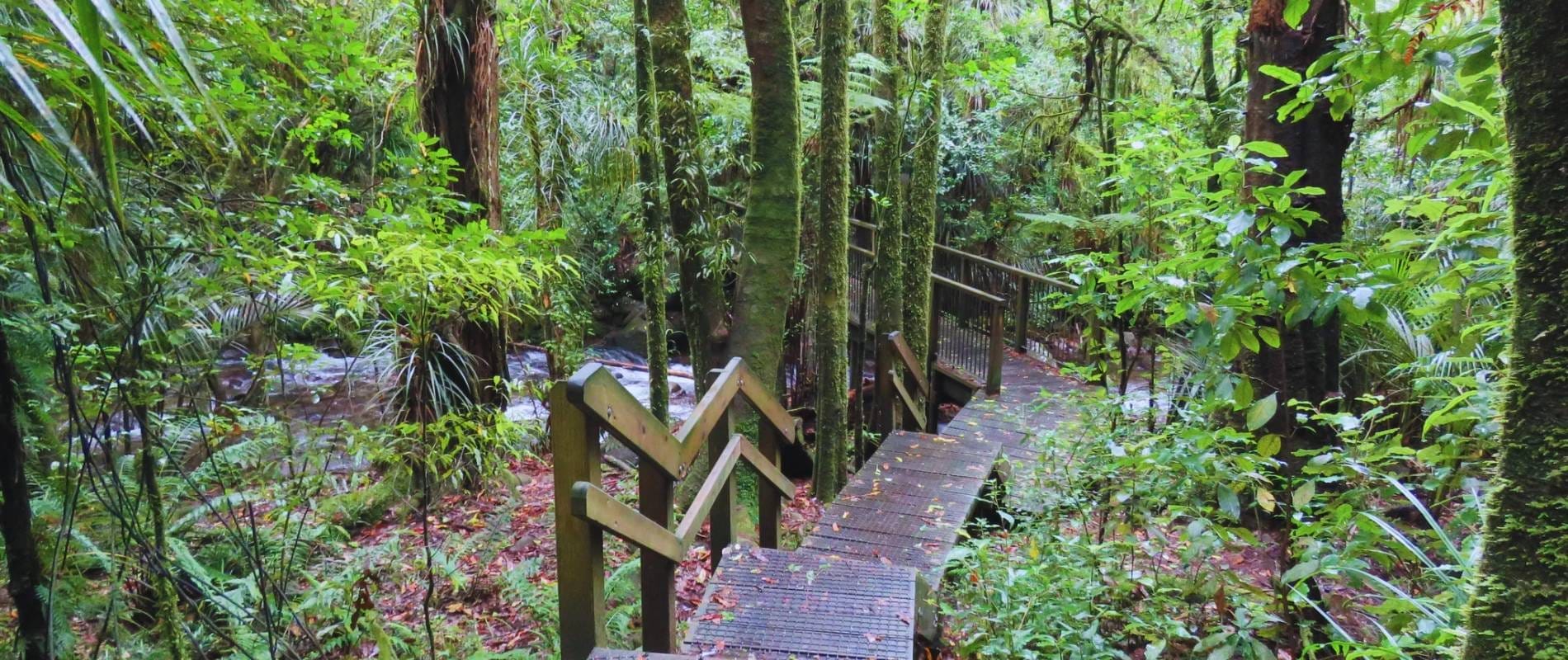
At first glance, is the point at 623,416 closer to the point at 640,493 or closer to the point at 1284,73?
the point at 640,493

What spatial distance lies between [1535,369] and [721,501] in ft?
10.0

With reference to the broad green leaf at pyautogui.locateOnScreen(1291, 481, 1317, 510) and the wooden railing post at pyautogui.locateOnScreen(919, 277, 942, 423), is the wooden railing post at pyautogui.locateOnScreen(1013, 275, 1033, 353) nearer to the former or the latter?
the wooden railing post at pyautogui.locateOnScreen(919, 277, 942, 423)

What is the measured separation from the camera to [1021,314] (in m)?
9.87

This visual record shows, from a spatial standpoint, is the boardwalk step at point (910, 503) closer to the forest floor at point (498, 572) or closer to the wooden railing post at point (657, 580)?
the forest floor at point (498, 572)

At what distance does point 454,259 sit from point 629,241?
10604mm

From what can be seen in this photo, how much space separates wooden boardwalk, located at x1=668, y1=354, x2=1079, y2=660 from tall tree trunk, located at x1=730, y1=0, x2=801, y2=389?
1190 mm

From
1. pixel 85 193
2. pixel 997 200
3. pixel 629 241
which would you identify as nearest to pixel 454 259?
pixel 85 193

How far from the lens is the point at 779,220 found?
5457mm

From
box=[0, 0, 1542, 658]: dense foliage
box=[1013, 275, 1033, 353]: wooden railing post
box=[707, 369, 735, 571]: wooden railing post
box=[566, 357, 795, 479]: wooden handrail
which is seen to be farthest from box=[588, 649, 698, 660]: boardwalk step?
box=[1013, 275, 1033, 353]: wooden railing post

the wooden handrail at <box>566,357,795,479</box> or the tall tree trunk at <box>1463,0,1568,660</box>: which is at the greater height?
the tall tree trunk at <box>1463,0,1568,660</box>

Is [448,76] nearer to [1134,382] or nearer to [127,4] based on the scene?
[127,4]

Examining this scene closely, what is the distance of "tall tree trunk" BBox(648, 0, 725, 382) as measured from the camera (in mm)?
5375

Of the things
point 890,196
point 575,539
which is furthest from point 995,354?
point 575,539

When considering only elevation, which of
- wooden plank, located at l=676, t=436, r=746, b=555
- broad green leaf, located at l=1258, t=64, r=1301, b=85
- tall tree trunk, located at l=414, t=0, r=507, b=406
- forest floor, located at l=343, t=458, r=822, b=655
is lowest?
forest floor, located at l=343, t=458, r=822, b=655
